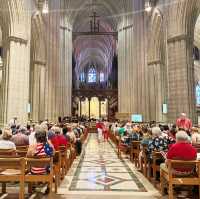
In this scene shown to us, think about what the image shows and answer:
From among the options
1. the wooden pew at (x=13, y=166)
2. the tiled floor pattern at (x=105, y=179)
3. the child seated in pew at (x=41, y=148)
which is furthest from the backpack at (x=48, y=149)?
the tiled floor pattern at (x=105, y=179)

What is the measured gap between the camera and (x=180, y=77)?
1534 cm

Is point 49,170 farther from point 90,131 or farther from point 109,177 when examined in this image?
point 90,131

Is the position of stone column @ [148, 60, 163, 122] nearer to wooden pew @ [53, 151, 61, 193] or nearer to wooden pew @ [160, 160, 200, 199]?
wooden pew @ [53, 151, 61, 193]

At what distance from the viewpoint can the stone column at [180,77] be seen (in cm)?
1505

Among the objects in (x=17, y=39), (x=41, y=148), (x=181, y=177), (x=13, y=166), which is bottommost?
(x=181, y=177)

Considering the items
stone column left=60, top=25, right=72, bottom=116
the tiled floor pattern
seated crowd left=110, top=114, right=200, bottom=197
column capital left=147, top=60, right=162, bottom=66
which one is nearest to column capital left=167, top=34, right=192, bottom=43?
seated crowd left=110, top=114, right=200, bottom=197

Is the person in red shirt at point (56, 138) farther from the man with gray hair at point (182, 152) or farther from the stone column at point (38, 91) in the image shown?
the stone column at point (38, 91)

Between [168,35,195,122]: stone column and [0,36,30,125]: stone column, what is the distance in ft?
27.2

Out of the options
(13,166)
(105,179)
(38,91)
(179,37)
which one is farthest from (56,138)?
(38,91)

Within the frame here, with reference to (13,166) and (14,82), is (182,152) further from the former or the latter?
(14,82)

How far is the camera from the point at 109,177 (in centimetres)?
Result: 764

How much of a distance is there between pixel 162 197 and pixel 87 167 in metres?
4.15

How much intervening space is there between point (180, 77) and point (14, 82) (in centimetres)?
909

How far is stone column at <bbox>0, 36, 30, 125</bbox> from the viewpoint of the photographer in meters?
15.6
